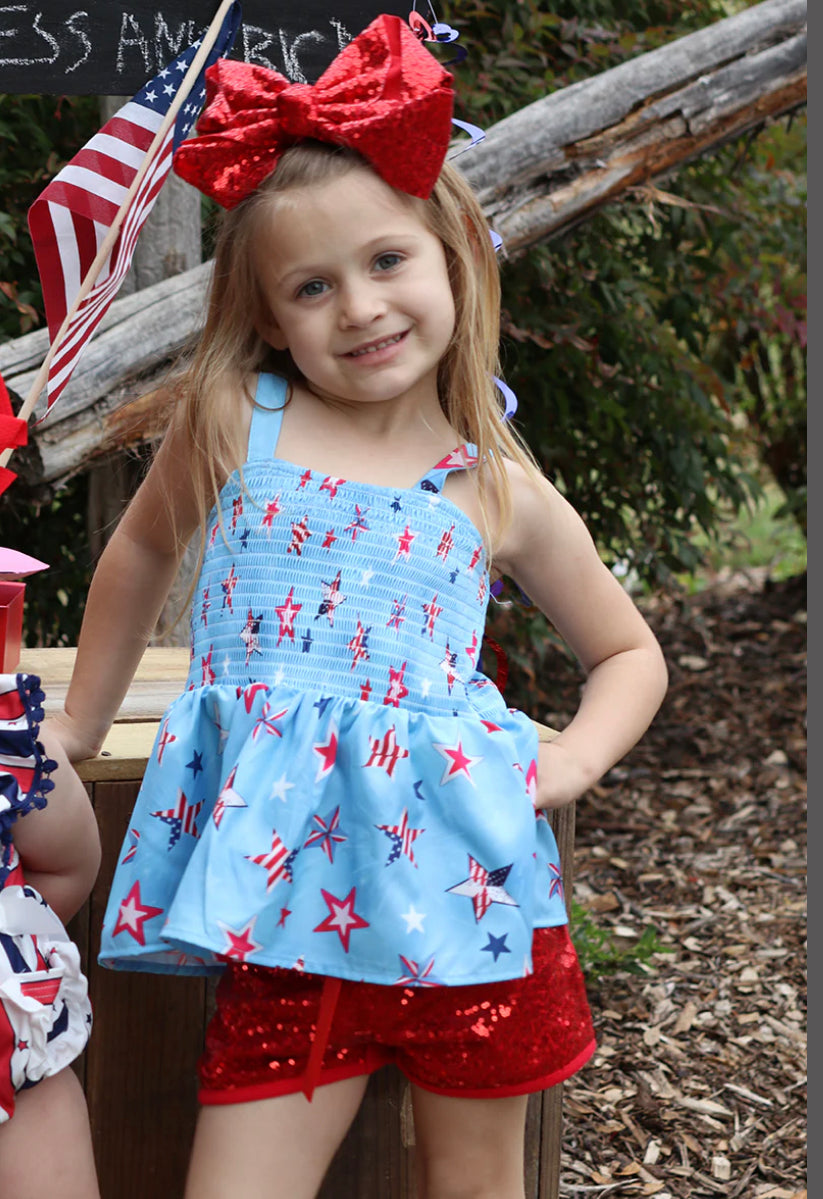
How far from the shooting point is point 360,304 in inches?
60.2

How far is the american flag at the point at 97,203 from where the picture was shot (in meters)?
1.73

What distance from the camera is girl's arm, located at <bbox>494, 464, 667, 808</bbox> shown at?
5.50 ft

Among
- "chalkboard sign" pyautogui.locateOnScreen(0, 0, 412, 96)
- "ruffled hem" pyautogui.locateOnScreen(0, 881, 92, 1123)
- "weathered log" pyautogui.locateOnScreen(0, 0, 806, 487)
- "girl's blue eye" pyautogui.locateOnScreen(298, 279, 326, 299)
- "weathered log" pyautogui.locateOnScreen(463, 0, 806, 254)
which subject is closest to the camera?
"ruffled hem" pyautogui.locateOnScreen(0, 881, 92, 1123)

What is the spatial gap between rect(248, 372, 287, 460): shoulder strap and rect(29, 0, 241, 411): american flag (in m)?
0.26

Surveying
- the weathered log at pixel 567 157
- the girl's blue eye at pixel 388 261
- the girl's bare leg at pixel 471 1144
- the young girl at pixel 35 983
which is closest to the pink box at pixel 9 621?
the young girl at pixel 35 983

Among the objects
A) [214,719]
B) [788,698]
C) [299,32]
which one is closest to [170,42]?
[299,32]

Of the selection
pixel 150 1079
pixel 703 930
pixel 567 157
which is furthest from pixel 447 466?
pixel 703 930

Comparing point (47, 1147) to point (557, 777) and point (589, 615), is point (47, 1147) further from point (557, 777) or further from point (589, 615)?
point (589, 615)

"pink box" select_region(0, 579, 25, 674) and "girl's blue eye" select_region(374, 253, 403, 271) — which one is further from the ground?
"girl's blue eye" select_region(374, 253, 403, 271)

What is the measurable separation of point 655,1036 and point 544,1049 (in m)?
1.67

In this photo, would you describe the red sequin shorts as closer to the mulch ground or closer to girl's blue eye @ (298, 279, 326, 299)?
girl's blue eye @ (298, 279, 326, 299)

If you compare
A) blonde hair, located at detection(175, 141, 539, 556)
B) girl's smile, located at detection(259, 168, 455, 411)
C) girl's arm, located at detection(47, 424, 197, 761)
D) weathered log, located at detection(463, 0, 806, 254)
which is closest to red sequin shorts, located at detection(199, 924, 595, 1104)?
girl's arm, located at detection(47, 424, 197, 761)

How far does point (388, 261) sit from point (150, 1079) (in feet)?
3.73

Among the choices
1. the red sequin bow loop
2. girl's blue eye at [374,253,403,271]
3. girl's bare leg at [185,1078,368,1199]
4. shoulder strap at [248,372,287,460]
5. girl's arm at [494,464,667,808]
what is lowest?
girl's bare leg at [185,1078,368,1199]
